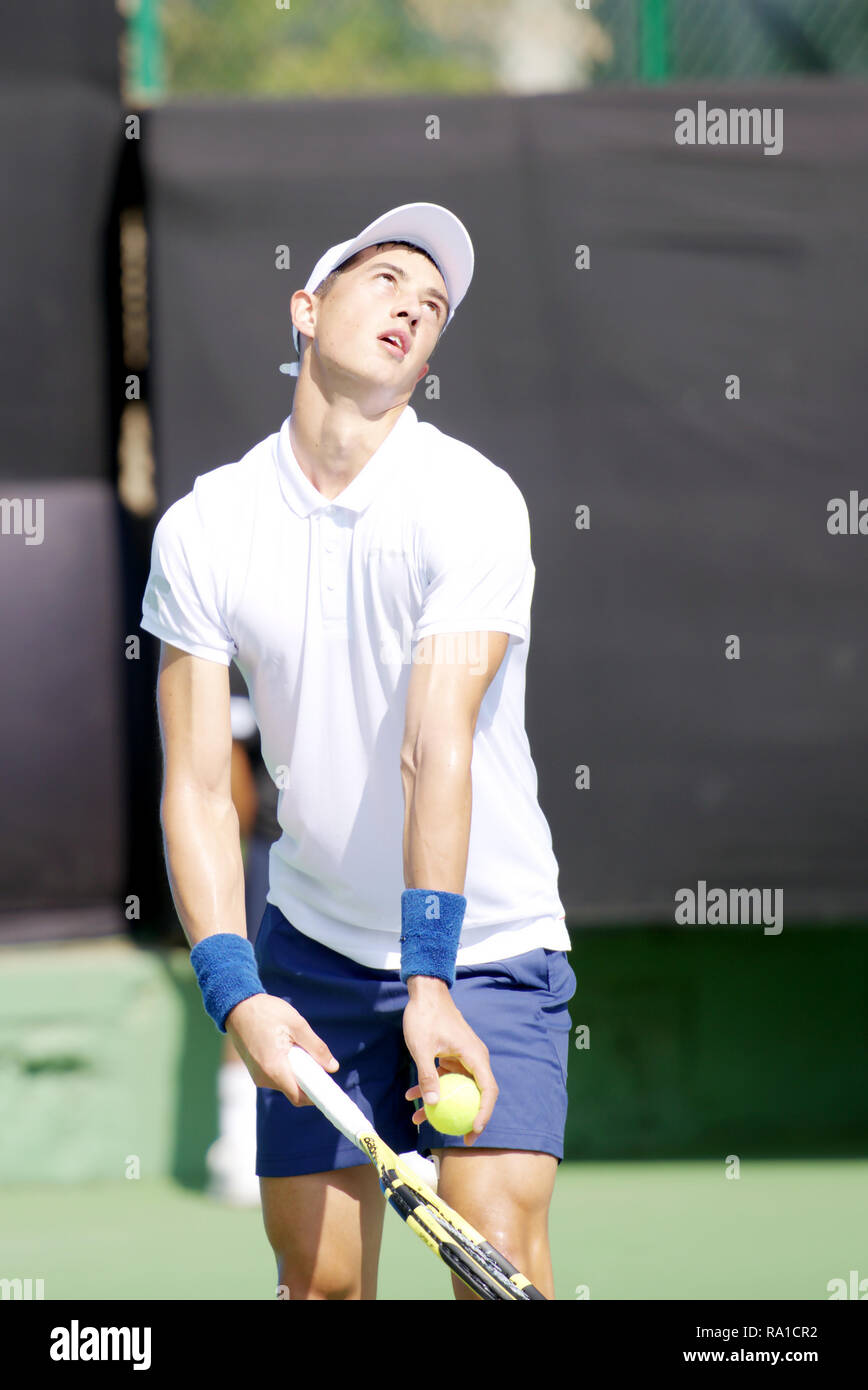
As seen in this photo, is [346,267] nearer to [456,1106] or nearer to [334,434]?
[334,434]

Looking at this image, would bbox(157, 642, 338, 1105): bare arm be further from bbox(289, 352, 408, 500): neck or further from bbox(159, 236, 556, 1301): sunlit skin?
bbox(289, 352, 408, 500): neck

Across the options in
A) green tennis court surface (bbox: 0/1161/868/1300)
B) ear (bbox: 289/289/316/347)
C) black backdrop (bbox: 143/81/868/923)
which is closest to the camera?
ear (bbox: 289/289/316/347)

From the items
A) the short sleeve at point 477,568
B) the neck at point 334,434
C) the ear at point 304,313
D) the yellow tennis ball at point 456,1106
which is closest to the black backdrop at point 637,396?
the ear at point 304,313

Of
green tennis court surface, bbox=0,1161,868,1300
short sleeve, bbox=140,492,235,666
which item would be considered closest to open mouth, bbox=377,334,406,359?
short sleeve, bbox=140,492,235,666

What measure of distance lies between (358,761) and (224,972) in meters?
0.40

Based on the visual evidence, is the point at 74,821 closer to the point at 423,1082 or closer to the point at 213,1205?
the point at 213,1205

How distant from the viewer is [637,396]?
199 inches

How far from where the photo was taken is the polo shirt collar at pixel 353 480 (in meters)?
2.72

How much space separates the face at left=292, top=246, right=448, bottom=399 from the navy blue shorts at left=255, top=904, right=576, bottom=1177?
37.7 inches

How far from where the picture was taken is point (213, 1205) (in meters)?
5.21

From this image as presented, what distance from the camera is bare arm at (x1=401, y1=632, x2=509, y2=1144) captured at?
8.04ft
